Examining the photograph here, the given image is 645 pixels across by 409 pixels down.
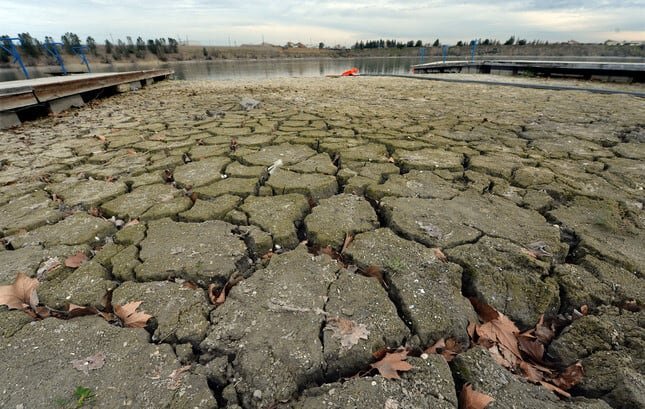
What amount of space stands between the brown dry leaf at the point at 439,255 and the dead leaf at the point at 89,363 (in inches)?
52.0

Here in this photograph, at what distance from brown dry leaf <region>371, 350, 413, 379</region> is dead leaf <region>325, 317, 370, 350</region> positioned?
0.09 metres

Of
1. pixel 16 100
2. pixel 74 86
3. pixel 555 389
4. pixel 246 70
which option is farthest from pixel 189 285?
pixel 246 70

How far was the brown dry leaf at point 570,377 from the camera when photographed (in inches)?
36.3

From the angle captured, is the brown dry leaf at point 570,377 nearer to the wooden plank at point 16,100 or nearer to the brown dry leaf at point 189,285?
the brown dry leaf at point 189,285

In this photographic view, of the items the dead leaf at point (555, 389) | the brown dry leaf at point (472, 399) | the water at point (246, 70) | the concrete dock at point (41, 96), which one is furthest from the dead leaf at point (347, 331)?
the water at point (246, 70)

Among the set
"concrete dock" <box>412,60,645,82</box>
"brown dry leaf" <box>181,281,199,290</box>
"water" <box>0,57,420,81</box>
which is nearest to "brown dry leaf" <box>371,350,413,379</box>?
"brown dry leaf" <box>181,281,199,290</box>

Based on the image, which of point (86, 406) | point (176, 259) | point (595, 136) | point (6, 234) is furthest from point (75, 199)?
point (595, 136)

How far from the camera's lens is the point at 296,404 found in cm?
84

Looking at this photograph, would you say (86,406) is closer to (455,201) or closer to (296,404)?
(296,404)

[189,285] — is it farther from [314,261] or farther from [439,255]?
[439,255]

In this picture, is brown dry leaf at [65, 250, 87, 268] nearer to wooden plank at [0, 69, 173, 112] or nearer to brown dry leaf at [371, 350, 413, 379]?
brown dry leaf at [371, 350, 413, 379]

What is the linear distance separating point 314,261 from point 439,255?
1.91 ft

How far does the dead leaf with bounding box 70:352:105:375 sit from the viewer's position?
919 mm

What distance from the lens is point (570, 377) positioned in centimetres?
94
